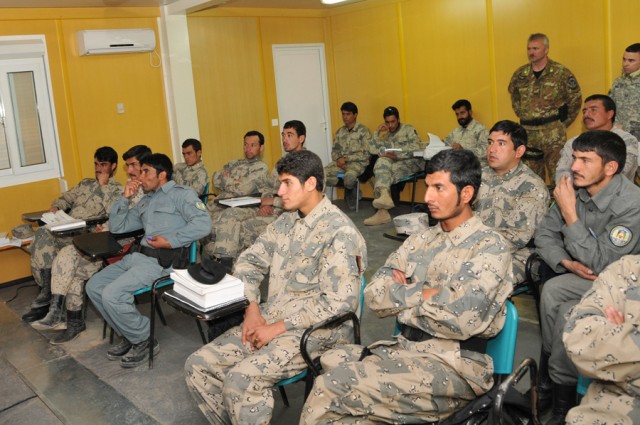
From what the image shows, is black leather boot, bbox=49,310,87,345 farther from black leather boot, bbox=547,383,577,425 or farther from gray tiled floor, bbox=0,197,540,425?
black leather boot, bbox=547,383,577,425

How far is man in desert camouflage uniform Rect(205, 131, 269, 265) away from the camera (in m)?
5.83

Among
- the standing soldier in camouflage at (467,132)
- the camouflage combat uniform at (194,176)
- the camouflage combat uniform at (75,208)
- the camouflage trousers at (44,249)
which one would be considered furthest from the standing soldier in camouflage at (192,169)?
the standing soldier in camouflage at (467,132)

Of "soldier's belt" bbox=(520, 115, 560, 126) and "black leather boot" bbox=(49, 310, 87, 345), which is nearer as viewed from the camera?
"black leather boot" bbox=(49, 310, 87, 345)

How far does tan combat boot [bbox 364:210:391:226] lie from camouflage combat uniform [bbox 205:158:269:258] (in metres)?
1.67

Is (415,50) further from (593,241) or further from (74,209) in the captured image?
(593,241)

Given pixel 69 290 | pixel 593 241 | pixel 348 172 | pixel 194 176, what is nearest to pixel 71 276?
pixel 69 290

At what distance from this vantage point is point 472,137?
7.36 meters

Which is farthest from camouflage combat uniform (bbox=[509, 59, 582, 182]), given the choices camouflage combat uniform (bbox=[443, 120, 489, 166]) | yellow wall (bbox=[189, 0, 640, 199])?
camouflage combat uniform (bbox=[443, 120, 489, 166])

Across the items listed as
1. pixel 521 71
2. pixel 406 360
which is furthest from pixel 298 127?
pixel 406 360

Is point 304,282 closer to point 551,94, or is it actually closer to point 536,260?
point 536,260

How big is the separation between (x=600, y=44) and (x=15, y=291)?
6.15 metres

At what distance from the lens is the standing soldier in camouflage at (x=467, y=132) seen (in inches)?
287

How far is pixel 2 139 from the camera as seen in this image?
6.80 m

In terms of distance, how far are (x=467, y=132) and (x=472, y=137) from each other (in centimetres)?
9
